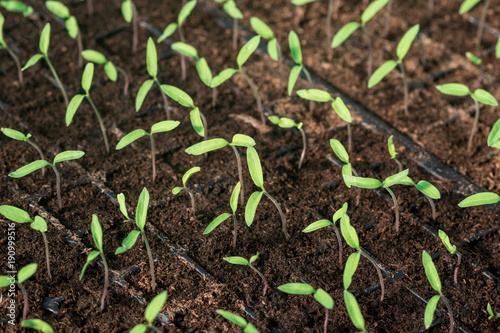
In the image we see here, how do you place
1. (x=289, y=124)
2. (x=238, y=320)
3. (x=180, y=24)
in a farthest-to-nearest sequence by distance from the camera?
1. (x=180, y=24)
2. (x=289, y=124)
3. (x=238, y=320)

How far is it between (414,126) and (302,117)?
452mm

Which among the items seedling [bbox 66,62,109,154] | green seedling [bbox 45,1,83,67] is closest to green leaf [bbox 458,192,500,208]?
seedling [bbox 66,62,109,154]

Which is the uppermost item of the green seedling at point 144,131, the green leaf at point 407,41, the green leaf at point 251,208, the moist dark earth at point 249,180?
the green leaf at point 407,41

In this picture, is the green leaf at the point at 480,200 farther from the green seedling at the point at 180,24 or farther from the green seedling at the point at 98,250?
the green seedling at the point at 180,24

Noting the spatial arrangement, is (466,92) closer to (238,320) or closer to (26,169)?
(238,320)

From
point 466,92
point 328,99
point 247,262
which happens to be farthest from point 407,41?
point 247,262

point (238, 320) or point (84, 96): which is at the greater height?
point (84, 96)

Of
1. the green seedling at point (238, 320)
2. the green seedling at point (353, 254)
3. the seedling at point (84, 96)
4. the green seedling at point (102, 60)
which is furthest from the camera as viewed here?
the green seedling at point (102, 60)

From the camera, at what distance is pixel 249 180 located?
2279mm

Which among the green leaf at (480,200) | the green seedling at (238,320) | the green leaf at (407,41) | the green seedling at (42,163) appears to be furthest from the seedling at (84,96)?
the green leaf at (480,200)

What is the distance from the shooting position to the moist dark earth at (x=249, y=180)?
6.13ft

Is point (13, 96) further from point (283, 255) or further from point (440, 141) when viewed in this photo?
point (440, 141)

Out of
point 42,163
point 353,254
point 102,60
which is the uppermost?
point 102,60

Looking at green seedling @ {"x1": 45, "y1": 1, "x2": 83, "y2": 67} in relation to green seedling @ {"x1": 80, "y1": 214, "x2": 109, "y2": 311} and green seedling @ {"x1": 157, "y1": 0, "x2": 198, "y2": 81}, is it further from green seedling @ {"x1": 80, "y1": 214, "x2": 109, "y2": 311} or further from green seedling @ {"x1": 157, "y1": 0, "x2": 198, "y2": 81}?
green seedling @ {"x1": 80, "y1": 214, "x2": 109, "y2": 311}
